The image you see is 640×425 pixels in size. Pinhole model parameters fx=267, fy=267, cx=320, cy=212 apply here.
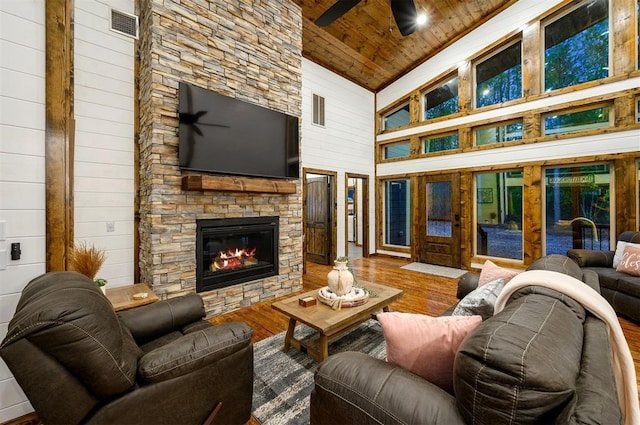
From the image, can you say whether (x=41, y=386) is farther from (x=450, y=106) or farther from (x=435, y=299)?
(x=450, y=106)

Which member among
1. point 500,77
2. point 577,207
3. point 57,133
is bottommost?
point 577,207

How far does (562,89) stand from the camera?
4305 mm

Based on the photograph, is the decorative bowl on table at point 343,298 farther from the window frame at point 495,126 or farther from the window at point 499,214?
the window frame at point 495,126

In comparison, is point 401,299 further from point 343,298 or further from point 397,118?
point 397,118

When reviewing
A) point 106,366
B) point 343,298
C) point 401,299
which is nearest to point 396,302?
point 401,299

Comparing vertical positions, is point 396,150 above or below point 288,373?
above

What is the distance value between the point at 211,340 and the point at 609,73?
6200 mm

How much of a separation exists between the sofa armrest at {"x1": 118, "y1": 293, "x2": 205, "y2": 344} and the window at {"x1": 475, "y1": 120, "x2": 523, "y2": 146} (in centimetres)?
554

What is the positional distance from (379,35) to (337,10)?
2484 millimetres

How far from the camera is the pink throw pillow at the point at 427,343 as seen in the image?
3.63 ft

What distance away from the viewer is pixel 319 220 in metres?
6.07

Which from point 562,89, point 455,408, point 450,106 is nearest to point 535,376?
point 455,408

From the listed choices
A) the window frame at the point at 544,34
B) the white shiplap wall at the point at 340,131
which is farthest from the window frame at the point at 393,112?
the window frame at the point at 544,34

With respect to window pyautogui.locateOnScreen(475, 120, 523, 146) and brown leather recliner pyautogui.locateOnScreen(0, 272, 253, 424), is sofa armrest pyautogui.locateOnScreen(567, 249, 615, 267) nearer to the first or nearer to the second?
window pyautogui.locateOnScreen(475, 120, 523, 146)
